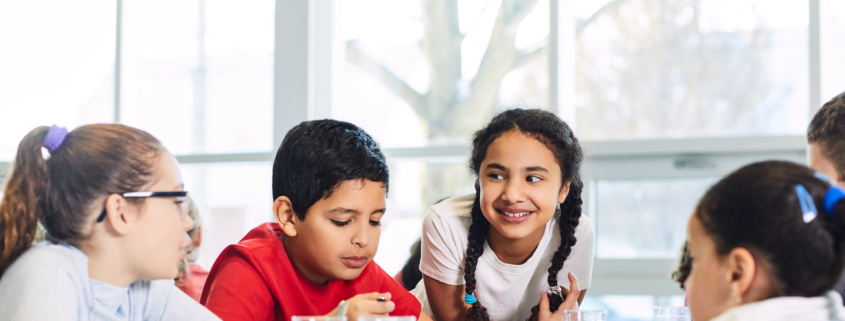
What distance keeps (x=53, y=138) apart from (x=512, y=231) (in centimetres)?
117

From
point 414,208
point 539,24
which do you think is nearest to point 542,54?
point 539,24

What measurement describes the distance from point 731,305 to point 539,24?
8.77 ft

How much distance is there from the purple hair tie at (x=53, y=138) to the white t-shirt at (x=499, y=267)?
109cm

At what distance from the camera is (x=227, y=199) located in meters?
3.88

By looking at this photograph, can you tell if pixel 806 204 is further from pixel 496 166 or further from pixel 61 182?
pixel 61 182

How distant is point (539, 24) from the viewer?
11.4 feet

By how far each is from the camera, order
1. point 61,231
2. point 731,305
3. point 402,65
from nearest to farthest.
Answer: point 731,305 → point 61,231 → point 402,65

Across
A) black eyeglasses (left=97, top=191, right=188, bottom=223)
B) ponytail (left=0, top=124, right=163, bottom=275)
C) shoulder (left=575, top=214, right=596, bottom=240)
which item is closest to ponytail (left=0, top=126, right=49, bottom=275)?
ponytail (left=0, top=124, right=163, bottom=275)

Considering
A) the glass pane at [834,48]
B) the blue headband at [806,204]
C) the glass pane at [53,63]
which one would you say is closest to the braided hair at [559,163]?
the blue headband at [806,204]

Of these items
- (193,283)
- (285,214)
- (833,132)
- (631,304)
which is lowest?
(631,304)

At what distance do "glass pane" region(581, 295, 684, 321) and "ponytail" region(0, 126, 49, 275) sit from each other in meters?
2.58

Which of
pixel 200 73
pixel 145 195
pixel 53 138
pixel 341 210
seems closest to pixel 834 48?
pixel 341 210

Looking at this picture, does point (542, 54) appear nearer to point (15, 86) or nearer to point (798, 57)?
point (798, 57)

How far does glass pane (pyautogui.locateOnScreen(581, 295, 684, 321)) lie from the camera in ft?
10.4
